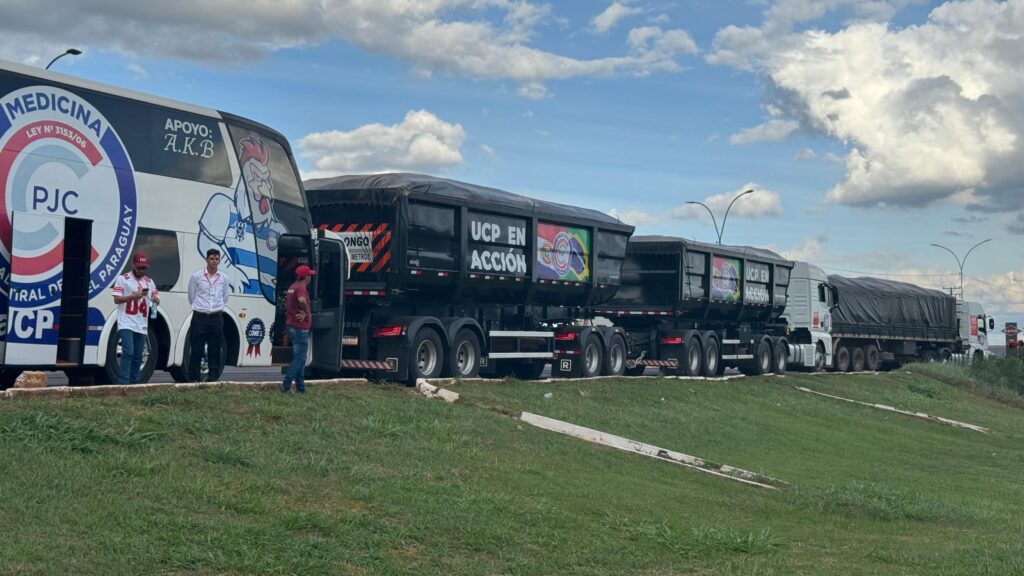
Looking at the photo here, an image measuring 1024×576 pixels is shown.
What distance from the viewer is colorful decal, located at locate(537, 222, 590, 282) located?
21.9 meters

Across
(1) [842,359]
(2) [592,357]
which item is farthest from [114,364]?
(1) [842,359]

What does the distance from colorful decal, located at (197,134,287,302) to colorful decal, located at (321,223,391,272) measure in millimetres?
2439

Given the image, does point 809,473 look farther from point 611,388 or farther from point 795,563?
point 795,563

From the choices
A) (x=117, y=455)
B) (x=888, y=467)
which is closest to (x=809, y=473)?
(x=888, y=467)

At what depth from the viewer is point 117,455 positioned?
9.10 m

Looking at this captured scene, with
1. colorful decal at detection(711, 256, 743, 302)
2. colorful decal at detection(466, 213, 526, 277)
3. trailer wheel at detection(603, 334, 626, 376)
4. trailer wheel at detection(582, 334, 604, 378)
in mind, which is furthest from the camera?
colorful decal at detection(711, 256, 743, 302)

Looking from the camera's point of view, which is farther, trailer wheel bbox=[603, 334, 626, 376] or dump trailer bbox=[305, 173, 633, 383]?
trailer wheel bbox=[603, 334, 626, 376]

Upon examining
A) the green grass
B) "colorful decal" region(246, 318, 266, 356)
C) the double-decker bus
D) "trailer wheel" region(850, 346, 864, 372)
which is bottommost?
the green grass

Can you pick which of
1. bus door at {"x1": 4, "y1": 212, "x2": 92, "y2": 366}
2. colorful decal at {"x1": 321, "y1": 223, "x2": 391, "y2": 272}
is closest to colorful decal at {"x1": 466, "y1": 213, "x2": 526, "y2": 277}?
colorful decal at {"x1": 321, "y1": 223, "x2": 391, "y2": 272}

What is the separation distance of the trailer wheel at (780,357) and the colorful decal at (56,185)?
23702 mm

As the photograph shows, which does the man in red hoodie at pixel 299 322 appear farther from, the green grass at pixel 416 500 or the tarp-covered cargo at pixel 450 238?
the tarp-covered cargo at pixel 450 238

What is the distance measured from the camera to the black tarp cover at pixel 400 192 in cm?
1833

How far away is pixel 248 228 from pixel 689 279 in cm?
1539

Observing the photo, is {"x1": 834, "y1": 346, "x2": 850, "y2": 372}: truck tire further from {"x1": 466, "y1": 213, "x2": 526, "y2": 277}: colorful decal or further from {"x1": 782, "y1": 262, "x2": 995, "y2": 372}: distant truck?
{"x1": 466, "y1": 213, "x2": 526, "y2": 277}: colorful decal
